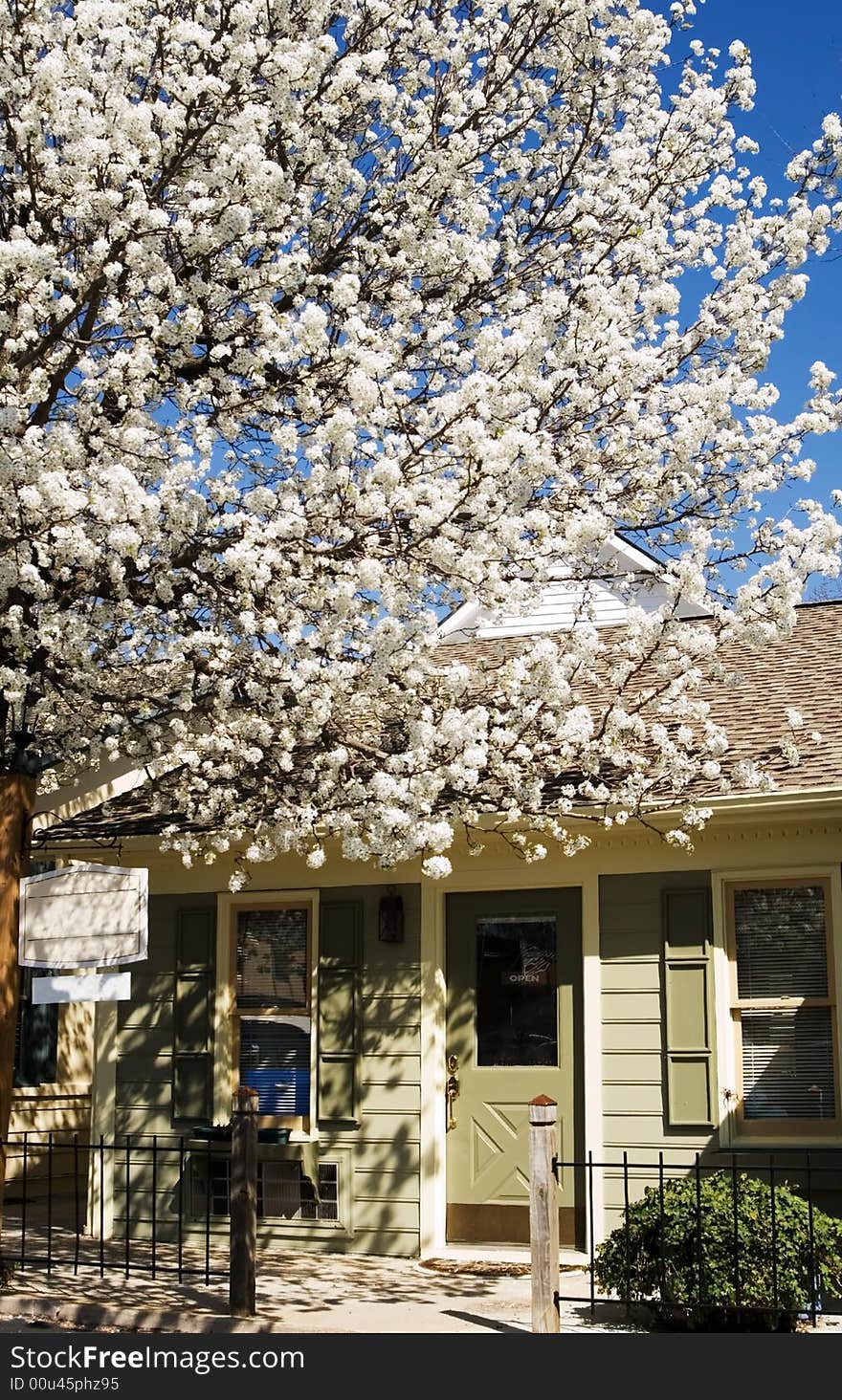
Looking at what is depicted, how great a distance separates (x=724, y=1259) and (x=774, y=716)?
4552 mm

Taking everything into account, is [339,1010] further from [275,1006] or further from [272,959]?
[272,959]

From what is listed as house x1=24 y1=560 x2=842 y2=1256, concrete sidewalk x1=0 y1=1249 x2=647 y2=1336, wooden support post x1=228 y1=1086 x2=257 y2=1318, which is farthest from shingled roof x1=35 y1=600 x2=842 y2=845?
concrete sidewalk x1=0 y1=1249 x2=647 y2=1336

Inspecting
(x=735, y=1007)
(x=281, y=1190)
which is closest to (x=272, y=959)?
(x=281, y=1190)

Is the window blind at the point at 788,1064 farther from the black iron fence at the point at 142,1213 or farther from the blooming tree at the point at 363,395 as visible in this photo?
the black iron fence at the point at 142,1213

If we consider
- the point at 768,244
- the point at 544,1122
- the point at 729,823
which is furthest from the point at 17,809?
the point at 768,244

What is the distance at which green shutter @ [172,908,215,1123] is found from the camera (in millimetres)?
11828

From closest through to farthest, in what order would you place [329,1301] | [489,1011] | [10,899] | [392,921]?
[10,899] < [329,1301] < [489,1011] < [392,921]

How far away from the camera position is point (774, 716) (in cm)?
1148

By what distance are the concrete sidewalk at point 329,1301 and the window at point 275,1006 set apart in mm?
1392

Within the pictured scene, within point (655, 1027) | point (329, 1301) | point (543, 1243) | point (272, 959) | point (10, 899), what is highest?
point (10, 899)

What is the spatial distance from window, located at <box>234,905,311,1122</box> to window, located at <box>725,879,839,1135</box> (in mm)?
3297

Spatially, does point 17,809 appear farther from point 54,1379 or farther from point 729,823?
point 729,823

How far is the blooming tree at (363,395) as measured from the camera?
7.38 m

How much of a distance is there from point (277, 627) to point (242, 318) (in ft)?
5.59
